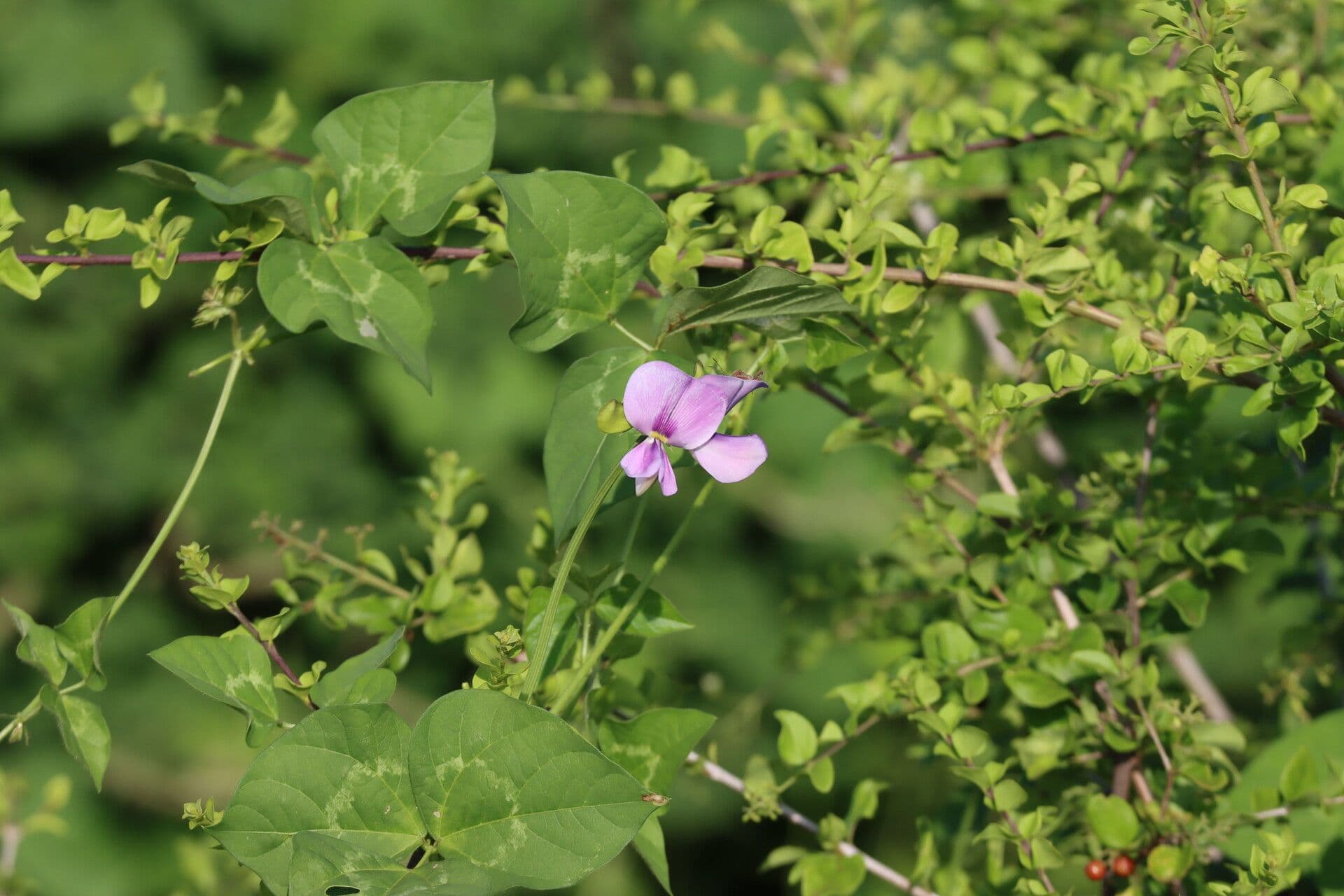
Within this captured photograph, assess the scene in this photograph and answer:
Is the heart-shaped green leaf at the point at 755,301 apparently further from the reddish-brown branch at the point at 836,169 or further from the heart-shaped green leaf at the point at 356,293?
the reddish-brown branch at the point at 836,169

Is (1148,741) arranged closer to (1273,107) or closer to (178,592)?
(1273,107)

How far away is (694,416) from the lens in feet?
1.50

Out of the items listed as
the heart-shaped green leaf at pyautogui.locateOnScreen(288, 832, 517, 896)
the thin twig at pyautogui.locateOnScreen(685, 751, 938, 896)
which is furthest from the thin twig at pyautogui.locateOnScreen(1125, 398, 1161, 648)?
the heart-shaped green leaf at pyautogui.locateOnScreen(288, 832, 517, 896)

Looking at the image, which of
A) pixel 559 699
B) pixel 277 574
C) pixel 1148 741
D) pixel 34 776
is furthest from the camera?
pixel 277 574

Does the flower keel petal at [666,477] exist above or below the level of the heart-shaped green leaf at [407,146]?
below

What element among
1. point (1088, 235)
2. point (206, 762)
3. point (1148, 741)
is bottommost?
point (206, 762)

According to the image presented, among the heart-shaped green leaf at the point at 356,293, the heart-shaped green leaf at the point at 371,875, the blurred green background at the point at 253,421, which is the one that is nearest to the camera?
the heart-shaped green leaf at the point at 371,875

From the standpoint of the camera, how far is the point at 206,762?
6.81 ft

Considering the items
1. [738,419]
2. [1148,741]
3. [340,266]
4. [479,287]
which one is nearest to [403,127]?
[340,266]

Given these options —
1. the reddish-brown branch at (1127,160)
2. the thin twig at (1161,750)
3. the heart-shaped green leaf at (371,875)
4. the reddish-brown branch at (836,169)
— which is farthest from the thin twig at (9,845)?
the reddish-brown branch at (1127,160)

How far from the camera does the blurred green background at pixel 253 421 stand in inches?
79.2

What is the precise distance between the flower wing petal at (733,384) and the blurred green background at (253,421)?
4.91 ft

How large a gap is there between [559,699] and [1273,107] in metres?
0.45

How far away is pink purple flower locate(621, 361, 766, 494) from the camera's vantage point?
451mm
